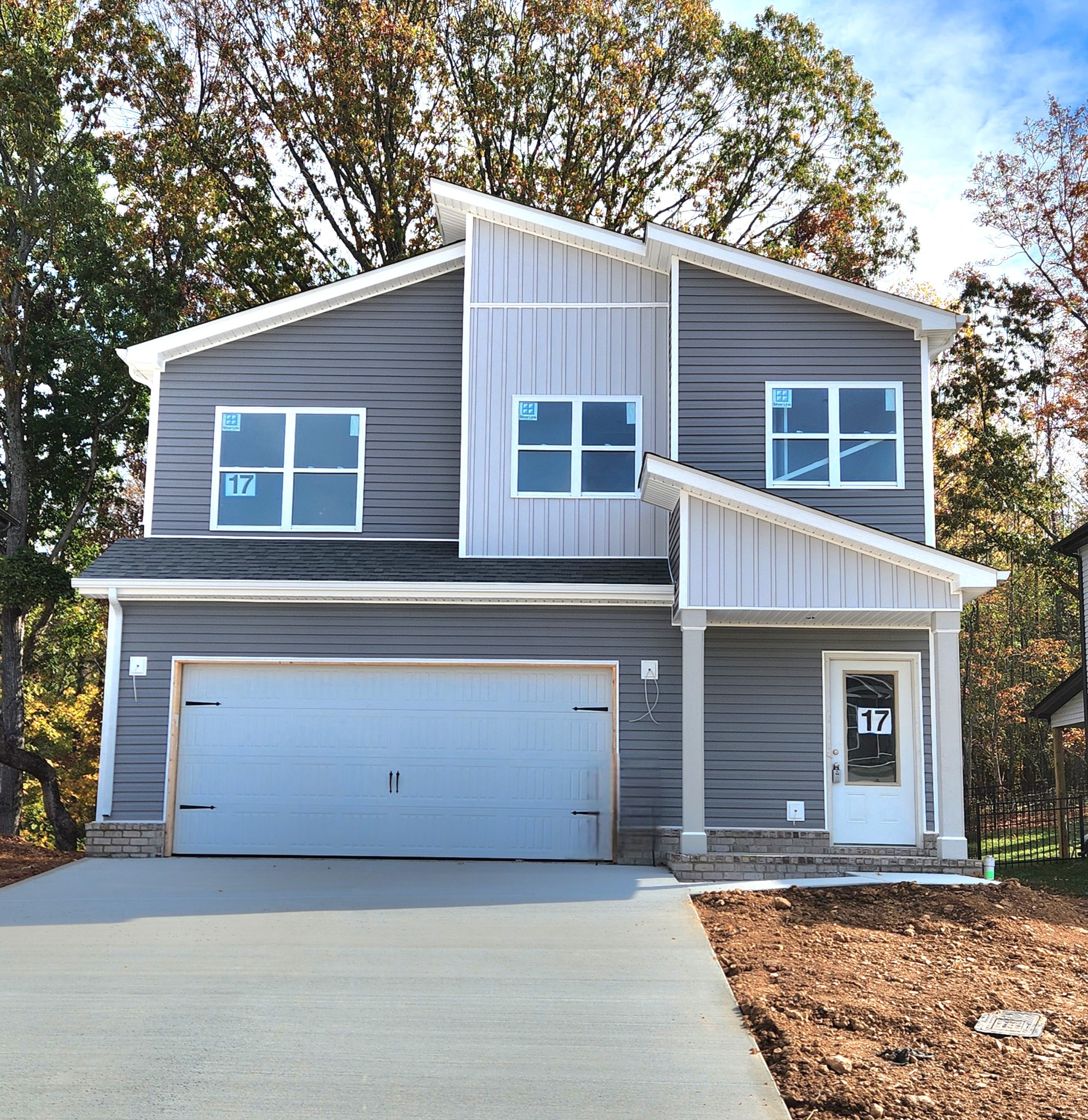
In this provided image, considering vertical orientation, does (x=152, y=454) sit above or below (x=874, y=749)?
above

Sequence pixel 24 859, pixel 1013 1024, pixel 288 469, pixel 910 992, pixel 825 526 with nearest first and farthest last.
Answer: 1. pixel 1013 1024
2. pixel 910 992
3. pixel 825 526
4. pixel 24 859
5. pixel 288 469

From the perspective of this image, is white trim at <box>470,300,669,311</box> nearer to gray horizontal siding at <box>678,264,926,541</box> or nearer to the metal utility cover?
gray horizontal siding at <box>678,264,926,541</box>

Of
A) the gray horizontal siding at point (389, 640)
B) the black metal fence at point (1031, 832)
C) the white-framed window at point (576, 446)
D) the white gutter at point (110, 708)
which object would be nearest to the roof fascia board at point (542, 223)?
the white-framed window at point (576, 446)

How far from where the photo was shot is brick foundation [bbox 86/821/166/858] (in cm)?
1205

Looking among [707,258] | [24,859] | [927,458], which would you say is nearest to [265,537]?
[24,859]

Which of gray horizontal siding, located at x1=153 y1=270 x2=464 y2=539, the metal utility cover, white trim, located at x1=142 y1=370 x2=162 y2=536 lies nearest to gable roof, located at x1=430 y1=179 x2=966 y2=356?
gray horizontal siding, located at x1=153 y1=270 x2=464 y2=539

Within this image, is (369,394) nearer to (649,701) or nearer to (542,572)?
(542,572)

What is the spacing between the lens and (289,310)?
13664 mm

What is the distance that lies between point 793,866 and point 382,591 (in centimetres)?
495

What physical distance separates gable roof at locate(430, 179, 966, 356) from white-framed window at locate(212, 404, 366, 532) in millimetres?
2828

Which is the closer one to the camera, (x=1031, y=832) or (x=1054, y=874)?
(x=1054, y=874)

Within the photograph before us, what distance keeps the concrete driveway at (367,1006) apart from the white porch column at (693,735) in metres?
0.73

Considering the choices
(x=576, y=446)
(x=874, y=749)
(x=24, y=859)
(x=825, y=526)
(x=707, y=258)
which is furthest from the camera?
(x=576, y=446)

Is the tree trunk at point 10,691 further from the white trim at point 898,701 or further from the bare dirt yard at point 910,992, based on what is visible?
the bare dirt yard at point 910,992
